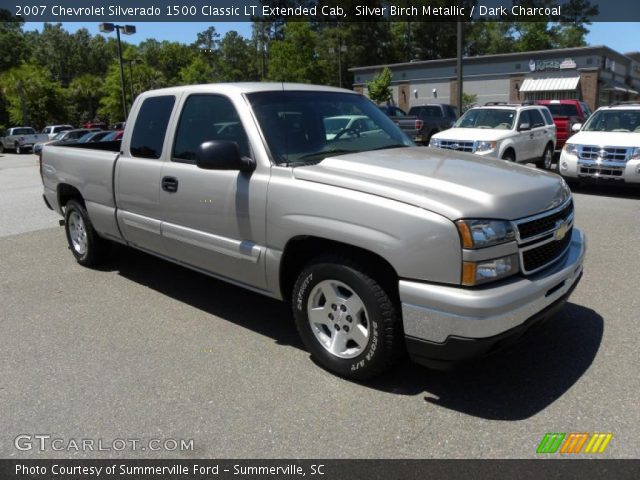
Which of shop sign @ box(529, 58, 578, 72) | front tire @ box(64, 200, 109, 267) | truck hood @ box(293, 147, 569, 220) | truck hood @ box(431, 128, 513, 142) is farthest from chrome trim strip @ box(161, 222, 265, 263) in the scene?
shop sign @ box(529, 58, 578, 72)

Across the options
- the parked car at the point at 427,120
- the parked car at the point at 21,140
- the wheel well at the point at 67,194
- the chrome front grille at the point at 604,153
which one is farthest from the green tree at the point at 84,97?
the wheel well at the point at 67,194

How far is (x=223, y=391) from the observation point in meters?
3.61

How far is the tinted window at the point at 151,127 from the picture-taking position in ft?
15.9

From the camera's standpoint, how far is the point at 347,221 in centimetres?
335

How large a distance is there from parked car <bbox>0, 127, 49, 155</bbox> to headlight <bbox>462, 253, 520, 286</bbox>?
1548 inches

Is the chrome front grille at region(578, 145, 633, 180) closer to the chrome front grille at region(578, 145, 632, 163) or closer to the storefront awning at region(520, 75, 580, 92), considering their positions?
the chrome front grille at region(578, 145, 632, 163)

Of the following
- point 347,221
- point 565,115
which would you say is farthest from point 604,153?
point 565,115

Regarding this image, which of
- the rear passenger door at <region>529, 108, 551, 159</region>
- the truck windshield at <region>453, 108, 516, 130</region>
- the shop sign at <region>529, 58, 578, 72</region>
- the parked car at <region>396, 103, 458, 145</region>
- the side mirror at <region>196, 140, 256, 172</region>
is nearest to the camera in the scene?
the side mirror at <region>196, 140, 256, 172</region>

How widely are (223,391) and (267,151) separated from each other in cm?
163

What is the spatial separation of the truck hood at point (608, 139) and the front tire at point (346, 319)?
8837mm

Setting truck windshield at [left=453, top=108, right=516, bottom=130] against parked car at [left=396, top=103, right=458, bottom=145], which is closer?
truck windshield at [left=453, top=108, right=516, bottom=130]

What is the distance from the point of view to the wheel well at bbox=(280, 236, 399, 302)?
3.37 meters
